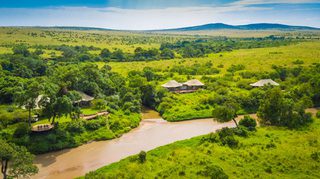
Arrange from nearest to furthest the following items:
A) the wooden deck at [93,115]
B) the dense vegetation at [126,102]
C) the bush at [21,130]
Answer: the bush at [21,130], the dense vegetation at [126,102], the wooden deck at [93,115]

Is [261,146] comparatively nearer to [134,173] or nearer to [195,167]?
[195,167]

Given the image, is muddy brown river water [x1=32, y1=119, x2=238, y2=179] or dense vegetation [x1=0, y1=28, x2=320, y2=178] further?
dense vegetation [x1=0, y1=28, x2=320, y2=178]

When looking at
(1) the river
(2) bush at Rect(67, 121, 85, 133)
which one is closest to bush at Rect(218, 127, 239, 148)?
(1) the river

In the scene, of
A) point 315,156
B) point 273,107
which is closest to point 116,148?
point 273,107

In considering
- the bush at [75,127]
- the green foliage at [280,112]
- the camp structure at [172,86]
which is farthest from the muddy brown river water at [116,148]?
the camp structure at [172,86]

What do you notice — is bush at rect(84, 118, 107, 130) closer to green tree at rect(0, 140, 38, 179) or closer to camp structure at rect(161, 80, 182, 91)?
green tree at rect(0, 140, 38, 179)

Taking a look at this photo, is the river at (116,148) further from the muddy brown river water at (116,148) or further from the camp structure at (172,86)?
the camp structure at (172,86)
